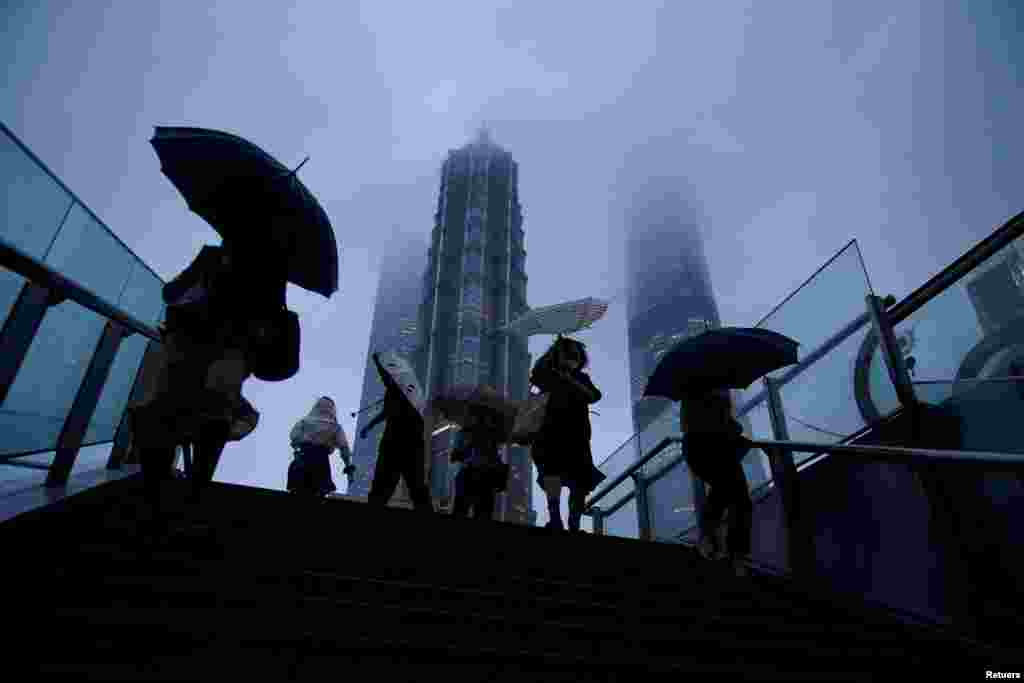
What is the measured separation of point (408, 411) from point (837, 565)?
370cm

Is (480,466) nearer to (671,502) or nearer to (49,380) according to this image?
(671,502)

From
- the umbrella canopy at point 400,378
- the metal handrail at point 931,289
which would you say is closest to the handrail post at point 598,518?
the metal handrail at point 931,289

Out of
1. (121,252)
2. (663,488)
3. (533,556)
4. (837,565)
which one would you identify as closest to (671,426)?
(663,488)

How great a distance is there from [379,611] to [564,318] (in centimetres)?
1874

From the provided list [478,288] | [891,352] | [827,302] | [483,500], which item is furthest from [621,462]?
[478,288]

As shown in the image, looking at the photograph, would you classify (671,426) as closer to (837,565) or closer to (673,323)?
(837,565)

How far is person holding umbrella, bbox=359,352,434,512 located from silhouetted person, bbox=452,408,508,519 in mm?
874

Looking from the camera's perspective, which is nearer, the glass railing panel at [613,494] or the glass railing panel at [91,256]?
the glass railing panel at [91,256]

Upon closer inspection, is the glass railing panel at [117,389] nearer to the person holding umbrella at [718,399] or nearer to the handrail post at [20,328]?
the handrail post at [20,328]

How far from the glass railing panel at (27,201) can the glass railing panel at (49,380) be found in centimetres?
67

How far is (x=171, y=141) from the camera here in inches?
115

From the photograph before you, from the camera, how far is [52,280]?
298 centimetres

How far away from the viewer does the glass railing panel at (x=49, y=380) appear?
3.23 m

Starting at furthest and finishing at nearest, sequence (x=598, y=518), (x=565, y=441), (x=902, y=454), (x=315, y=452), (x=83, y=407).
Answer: (x=598, y=518)
(x=315, y=452)
(x=565, y=441)
(x=83, y=407)
(x=902, y=454)
